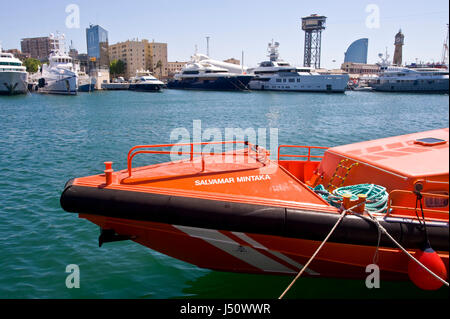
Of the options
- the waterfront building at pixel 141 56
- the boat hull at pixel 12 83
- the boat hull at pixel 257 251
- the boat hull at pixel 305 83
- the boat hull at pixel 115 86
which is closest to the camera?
the boat hull at pixel 257 251

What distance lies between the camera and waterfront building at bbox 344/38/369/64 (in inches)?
6235

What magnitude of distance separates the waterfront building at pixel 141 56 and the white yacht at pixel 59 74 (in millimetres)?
61378

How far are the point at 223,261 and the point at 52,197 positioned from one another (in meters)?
6.31

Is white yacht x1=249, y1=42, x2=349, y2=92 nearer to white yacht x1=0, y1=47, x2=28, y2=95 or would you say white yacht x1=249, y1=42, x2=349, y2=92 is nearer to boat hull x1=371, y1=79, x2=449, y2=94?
boat hull x1=371, y1=79, x2=449, y2=94

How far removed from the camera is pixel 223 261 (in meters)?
5.03

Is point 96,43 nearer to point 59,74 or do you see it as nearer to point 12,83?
point 59,74

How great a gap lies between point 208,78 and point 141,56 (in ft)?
199

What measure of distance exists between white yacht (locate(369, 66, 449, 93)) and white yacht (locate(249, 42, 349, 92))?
15.5 m

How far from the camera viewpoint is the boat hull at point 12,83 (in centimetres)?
6306

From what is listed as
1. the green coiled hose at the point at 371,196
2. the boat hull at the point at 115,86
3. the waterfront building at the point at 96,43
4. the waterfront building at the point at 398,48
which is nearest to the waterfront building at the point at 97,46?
the waterfront building at the point at 96,43

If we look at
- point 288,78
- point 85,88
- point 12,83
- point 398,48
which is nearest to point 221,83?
point 288,78

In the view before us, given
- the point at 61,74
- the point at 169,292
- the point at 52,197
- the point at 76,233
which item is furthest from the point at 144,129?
the point at 61,74

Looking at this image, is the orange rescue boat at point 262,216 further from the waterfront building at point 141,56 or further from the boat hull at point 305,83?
the waterfront building at point 141,56
